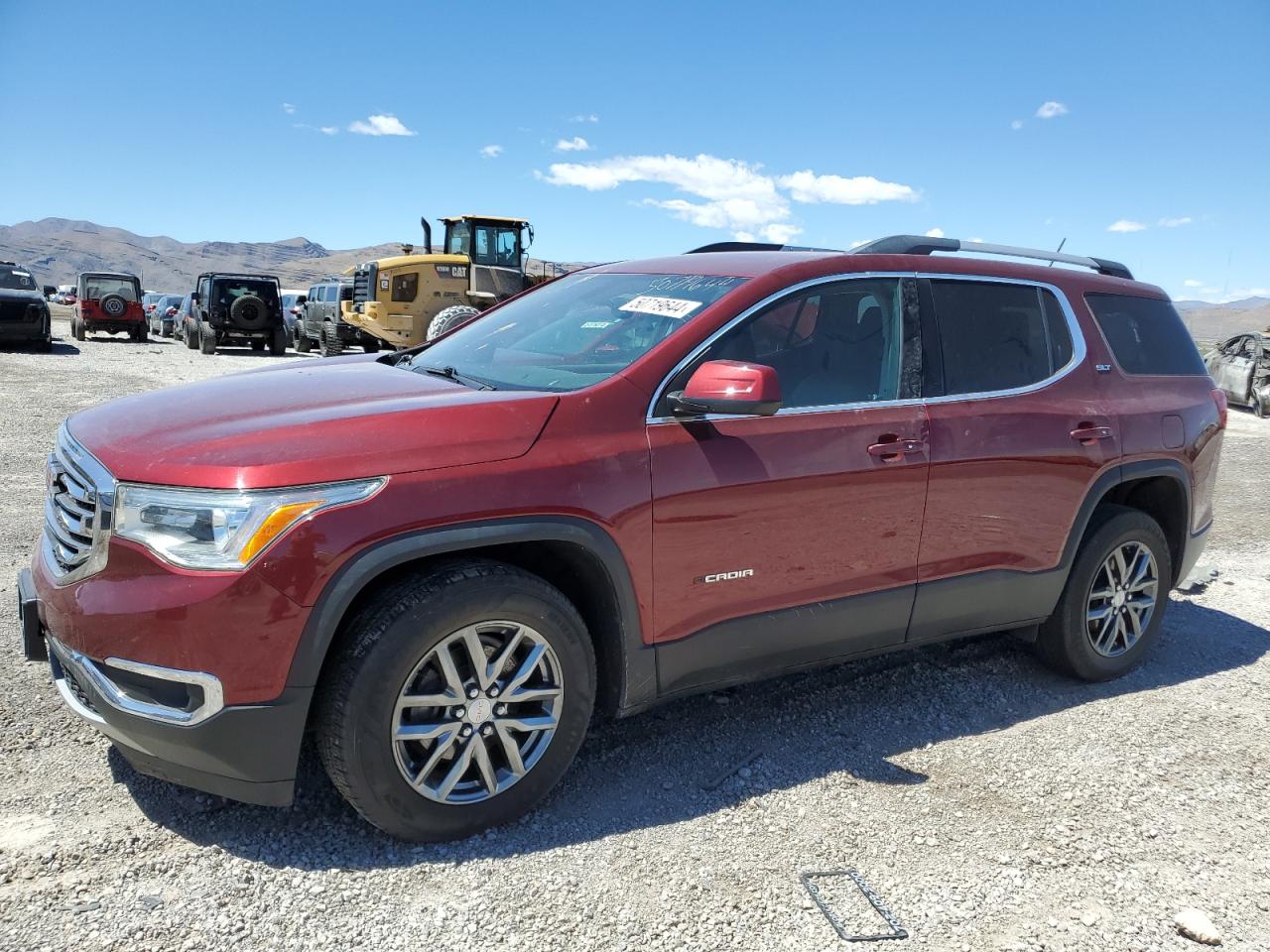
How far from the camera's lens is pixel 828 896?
2.70 m

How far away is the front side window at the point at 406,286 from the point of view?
20172 mm

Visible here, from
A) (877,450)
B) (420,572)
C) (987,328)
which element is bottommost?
(420,572)

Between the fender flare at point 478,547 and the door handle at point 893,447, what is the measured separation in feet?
3.55

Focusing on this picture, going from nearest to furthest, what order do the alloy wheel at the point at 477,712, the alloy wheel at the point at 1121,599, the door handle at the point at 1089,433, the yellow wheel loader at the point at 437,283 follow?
the alloy wheel at the point at 477,712 → the door handle at the point at 1089,433 → the alloy wheel at the point at 1121,599 → the yellow wheel loader at the point at 437,283

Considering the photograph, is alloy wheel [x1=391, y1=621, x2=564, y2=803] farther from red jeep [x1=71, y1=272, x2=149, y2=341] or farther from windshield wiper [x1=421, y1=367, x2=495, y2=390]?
red jeep [x1=71, y1=272, x2=149, y2=341]

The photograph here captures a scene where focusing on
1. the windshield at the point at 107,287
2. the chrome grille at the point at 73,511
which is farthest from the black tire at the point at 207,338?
the chrome grille at the point at 73,511

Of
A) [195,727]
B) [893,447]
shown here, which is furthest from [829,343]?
[195,727]

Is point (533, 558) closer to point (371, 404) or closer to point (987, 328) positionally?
point (371, 404)

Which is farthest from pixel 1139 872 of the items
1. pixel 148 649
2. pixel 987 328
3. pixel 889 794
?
pixel 148 649

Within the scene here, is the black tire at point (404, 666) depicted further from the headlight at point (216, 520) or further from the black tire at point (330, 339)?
the black tire at point (330, 339)

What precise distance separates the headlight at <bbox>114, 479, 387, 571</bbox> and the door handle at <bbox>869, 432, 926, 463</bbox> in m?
1.87

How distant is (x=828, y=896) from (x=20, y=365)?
60.6 feet

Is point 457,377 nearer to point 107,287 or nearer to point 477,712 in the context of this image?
point 477,712

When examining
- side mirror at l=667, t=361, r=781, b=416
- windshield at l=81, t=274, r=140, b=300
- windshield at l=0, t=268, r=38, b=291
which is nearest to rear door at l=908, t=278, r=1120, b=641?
side mirror at l=667, t=361, r=781, b=416
